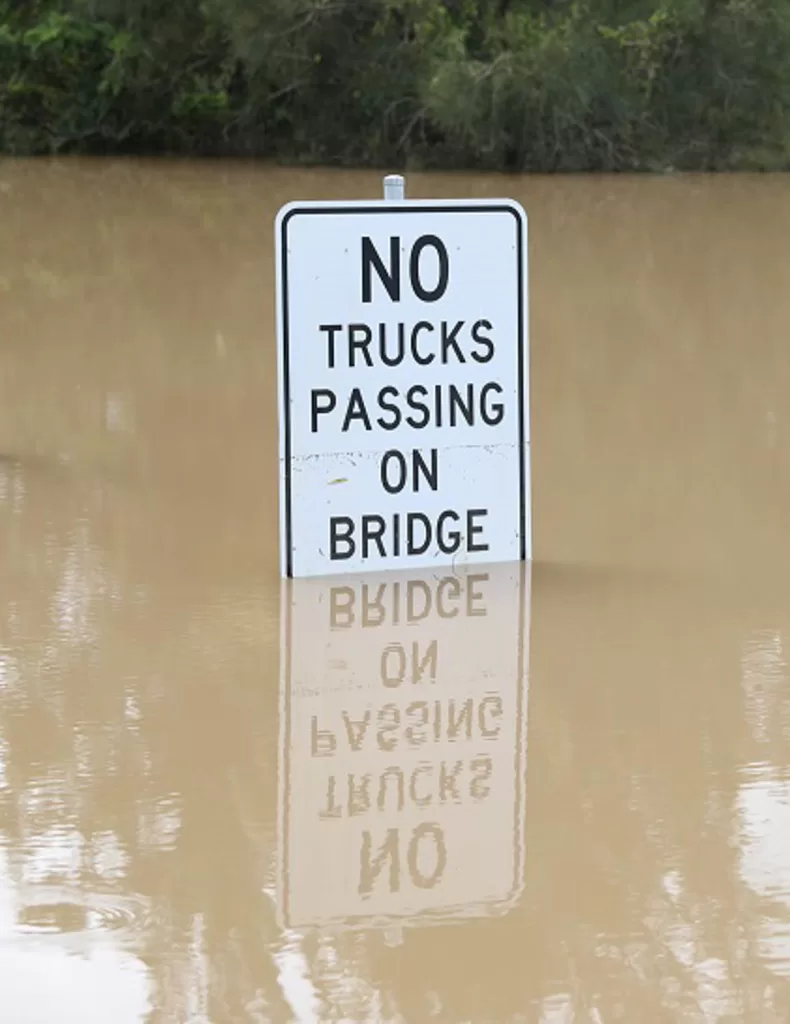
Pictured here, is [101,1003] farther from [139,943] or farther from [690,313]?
[690,313]

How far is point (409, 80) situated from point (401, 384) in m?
22.6

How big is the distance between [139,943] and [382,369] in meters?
3.03

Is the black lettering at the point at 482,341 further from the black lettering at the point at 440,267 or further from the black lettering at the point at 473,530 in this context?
the black lettering at the point at 473,530

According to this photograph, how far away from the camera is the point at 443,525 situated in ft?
22.5

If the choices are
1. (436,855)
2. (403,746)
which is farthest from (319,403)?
(436,855)

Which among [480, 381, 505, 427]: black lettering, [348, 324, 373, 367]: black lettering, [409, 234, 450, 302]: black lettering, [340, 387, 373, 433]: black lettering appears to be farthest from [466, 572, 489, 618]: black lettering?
[409, 234, 450, 302]: black lettering

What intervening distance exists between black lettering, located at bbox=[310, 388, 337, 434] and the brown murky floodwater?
0.51 meters

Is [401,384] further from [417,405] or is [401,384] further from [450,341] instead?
[450,341]

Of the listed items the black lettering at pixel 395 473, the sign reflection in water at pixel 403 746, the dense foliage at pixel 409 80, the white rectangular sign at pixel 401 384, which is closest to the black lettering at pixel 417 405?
the white rectangular sign at pixel 401 384

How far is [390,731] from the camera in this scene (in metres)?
5.34

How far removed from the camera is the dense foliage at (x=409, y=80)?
26.7 m

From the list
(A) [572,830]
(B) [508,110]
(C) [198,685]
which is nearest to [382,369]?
(C) [198,685]

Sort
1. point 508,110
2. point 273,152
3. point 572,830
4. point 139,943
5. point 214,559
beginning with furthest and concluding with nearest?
1. point 273,152
2. point 508,110
3. point 214,559
4. point 572,830
5. point 139,943

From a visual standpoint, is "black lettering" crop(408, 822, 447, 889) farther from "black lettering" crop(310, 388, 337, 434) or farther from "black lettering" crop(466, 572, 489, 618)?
"black lettering" crop(310, 388, 337, 434)
